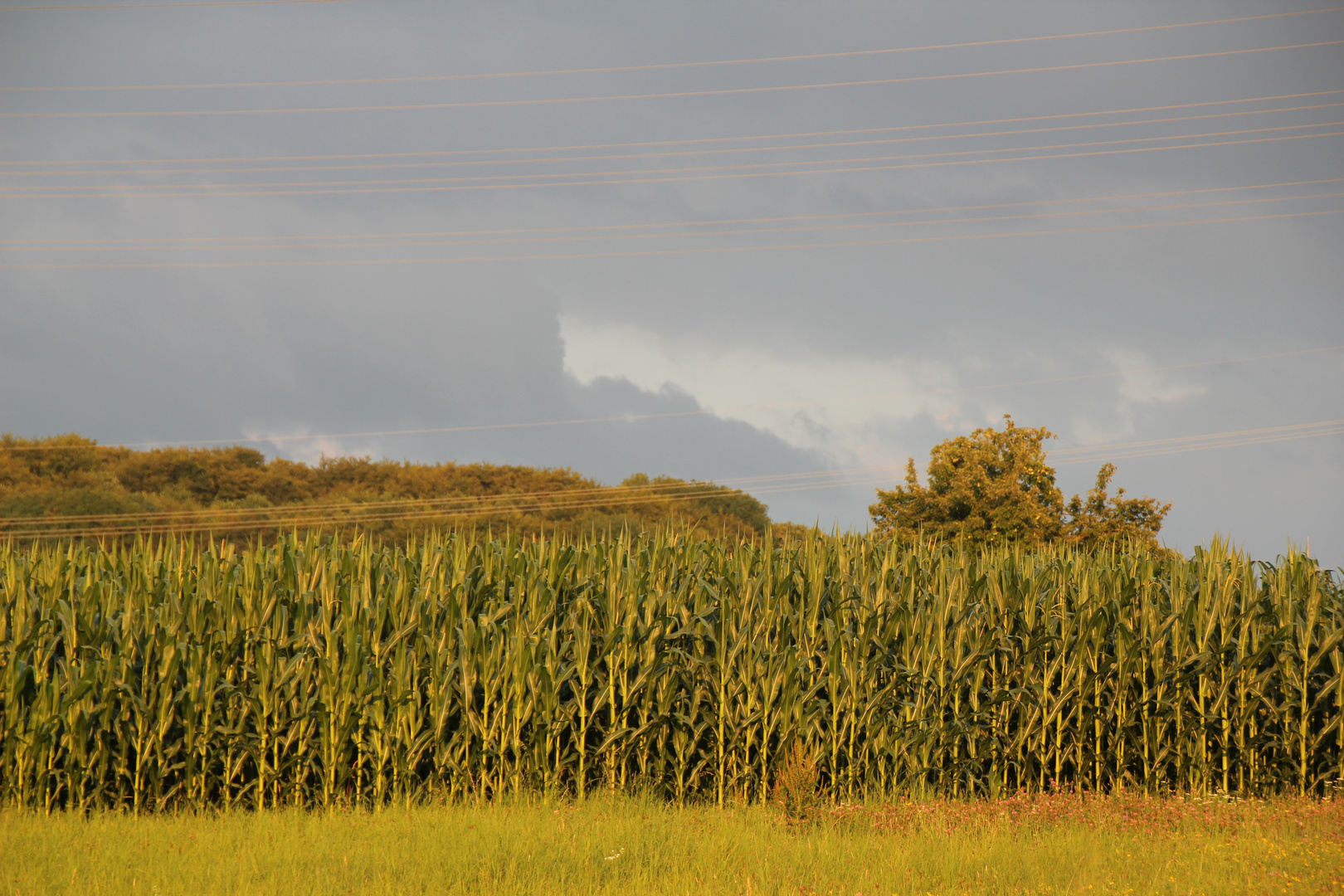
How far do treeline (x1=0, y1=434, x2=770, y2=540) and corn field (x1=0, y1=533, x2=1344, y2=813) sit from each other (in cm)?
2797

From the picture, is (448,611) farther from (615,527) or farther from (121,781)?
(615,527)

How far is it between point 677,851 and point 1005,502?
26367 mm

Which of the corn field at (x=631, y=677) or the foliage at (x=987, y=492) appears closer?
the corn field at (x=631, y=677)

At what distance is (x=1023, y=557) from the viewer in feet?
34.1

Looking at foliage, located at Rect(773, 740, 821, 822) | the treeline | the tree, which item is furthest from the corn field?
the treeline

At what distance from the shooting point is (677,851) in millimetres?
6438

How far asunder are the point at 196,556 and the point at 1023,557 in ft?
30.7

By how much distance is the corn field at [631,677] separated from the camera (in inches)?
309

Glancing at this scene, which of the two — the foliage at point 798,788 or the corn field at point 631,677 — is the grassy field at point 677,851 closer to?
the foliage at point 798,788

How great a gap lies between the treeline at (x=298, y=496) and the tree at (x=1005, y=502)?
848 cm

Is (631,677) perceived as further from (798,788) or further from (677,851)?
(677,851)

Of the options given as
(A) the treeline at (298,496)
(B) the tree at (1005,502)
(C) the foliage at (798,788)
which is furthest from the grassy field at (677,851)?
(A) the treeline at (298,496)

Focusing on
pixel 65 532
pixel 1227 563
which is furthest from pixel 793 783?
pixel 65 532

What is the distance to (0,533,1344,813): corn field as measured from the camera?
7855mm
